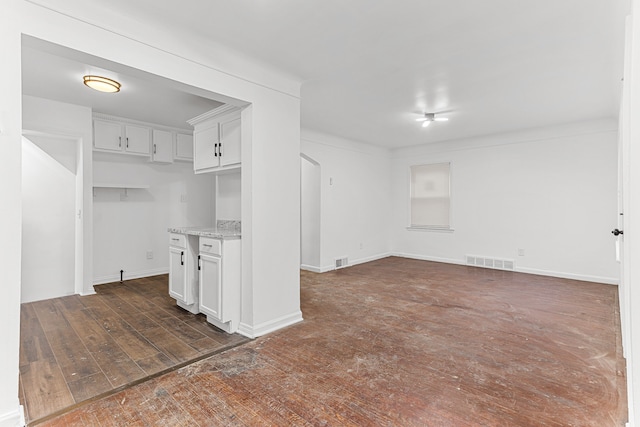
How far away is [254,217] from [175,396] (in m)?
1.51

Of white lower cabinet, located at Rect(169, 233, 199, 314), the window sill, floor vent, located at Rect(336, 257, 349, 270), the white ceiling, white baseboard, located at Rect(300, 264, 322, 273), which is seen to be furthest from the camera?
the window sill

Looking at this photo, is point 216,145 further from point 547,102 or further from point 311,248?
point 547,102

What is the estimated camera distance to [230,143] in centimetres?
341

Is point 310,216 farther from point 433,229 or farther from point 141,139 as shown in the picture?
point 141,139

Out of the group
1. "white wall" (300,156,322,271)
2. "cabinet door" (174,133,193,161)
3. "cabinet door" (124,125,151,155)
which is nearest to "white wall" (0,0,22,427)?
"cabinet door" (124,125,151,155)

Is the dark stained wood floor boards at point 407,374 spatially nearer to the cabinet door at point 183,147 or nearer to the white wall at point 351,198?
the white wall at point 351,198

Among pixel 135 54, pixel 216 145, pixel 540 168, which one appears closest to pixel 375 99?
pixel 216 145

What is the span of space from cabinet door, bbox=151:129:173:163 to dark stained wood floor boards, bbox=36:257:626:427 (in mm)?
3538

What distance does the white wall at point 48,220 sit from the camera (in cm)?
405

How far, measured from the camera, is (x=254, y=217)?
9.78 ft

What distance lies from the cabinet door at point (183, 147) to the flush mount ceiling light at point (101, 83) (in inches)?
83.8

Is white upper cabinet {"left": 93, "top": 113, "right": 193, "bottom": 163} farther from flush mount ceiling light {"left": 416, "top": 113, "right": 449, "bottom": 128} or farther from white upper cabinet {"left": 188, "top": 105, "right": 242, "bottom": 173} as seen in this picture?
flush mount ceiling light {"left": 416, "top": 113, "right": 449, "bottom": 128}

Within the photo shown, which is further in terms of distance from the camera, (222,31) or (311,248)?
(311,248)

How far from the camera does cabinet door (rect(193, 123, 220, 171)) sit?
3.62 metres
